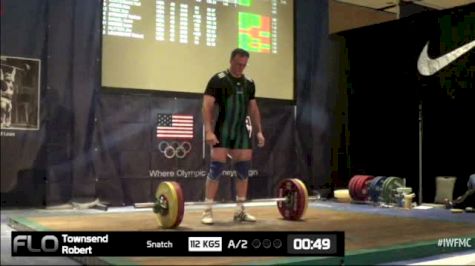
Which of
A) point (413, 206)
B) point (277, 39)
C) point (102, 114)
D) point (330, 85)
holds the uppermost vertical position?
point (277, 39)

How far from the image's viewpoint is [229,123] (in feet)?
14.1

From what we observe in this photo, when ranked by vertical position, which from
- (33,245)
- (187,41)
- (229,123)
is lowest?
(33,245)

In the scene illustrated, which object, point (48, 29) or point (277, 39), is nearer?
point (48, 29)

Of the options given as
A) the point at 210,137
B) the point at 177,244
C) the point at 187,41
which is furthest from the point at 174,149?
the point at 177,244

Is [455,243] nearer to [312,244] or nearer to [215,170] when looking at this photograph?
[312,244]

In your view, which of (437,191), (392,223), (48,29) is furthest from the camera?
(437,191)

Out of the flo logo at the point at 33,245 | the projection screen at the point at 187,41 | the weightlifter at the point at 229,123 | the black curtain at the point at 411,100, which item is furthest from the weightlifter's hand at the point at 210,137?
the black curtain at the point at 411,100

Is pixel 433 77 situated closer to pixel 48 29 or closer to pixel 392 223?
pixel 392 223

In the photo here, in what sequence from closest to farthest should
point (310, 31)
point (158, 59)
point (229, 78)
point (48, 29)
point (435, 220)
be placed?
point (229, 78) < point (435, 220) < point (48, 29) < point (158, 59) < point (310, 31)

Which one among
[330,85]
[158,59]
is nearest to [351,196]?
[330,85]

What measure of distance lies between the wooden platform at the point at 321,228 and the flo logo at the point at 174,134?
118cm

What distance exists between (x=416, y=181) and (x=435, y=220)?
2.03 meters

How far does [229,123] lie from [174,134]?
2.27 metres

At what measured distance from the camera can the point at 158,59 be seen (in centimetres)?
620
